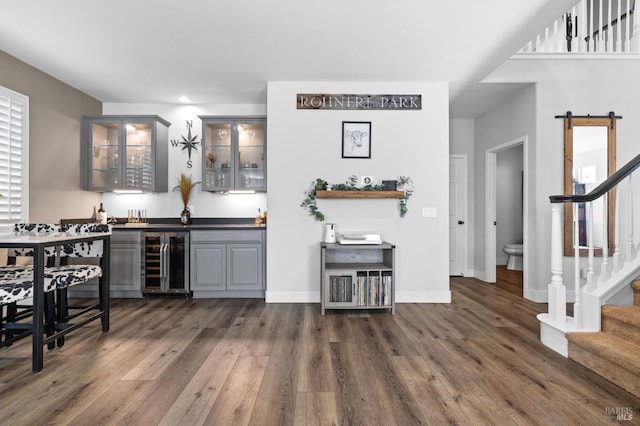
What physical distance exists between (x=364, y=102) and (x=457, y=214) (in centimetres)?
277

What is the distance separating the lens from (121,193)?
4672mm

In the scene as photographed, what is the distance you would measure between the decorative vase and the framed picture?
8.03 feet

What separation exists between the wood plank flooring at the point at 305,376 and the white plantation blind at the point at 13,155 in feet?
5.00

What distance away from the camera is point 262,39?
9.63 ft

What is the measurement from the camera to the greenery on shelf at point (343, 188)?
3.78m

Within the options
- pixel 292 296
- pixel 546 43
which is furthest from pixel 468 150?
pixel 292 296

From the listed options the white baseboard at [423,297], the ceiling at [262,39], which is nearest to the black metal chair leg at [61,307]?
the ceiling at [262,39]

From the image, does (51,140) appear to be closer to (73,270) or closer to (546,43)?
(73,270)

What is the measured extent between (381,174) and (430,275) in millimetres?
1391

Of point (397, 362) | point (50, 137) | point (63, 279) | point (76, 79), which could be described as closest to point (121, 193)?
point (50, 137)

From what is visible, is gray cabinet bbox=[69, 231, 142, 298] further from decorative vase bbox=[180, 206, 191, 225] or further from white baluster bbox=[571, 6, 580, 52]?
white baluster bbox=[571, 6, 580, 52]

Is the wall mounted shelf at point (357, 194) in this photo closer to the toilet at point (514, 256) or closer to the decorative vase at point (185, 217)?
the decorative vase at point (185, 217)

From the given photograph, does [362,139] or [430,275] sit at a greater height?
[362,139]

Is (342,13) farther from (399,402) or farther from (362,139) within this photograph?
(399,402)
